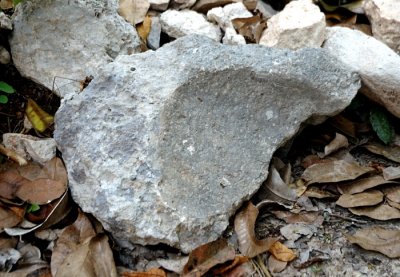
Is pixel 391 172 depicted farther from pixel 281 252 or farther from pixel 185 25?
pixel 185 25

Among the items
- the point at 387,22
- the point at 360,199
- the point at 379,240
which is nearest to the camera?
the point at 379,240

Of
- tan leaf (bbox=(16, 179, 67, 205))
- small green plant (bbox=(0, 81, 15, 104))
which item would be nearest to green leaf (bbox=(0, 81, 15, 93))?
small green plant (bbox=(0, 81, 15, 104))

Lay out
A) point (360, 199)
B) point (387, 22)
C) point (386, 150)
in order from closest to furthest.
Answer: point (360, 199) → point (386, 150) → point (387, 22)

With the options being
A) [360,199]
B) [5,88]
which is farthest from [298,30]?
[5,88]

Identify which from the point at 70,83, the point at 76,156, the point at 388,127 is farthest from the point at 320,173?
the point at 70,83

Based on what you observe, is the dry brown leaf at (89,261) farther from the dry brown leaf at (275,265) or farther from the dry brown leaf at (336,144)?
the dry brown leaf at (336,144)

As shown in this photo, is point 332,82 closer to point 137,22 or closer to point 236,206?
point 236,206

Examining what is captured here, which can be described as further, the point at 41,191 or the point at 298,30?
the point at 298,30

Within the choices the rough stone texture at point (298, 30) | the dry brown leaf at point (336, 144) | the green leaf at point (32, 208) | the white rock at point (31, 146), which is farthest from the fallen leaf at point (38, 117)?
the dry brown leaf at point (336, 144)
